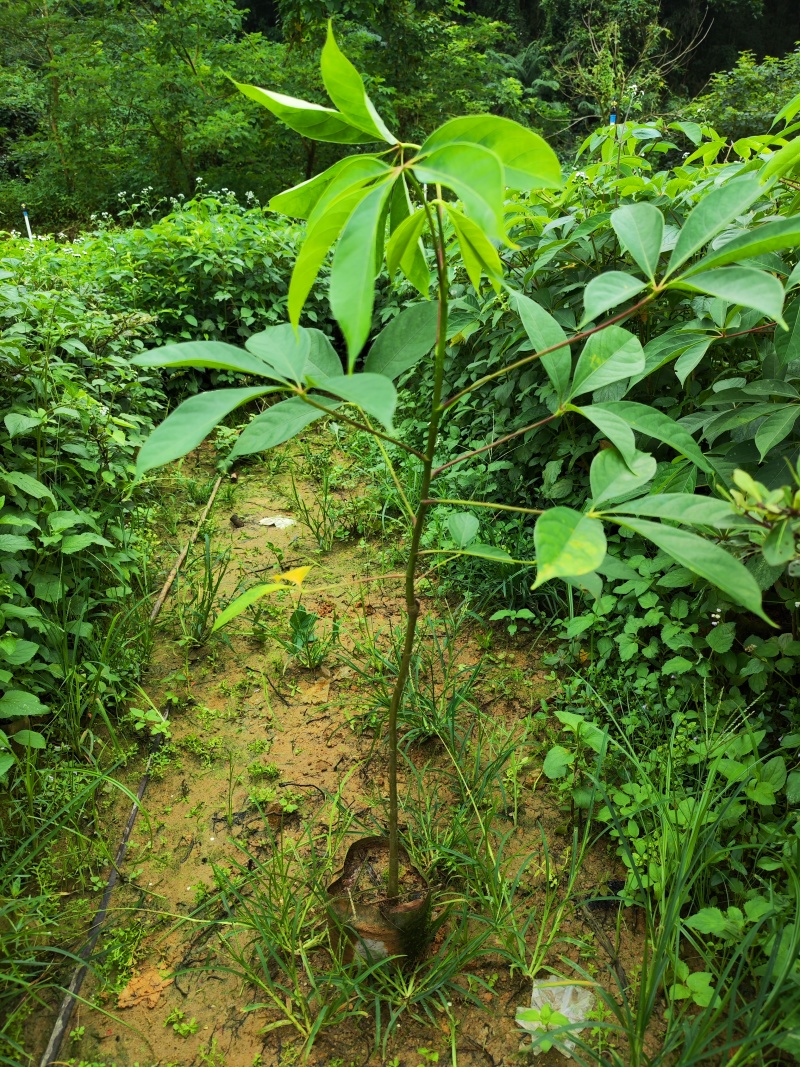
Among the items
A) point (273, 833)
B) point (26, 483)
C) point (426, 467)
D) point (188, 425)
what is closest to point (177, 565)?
point (26, 483)

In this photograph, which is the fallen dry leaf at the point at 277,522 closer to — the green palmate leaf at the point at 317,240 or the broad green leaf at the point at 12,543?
the broad green leaf at the point at 12,543

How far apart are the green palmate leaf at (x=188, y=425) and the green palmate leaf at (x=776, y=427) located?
93 cm

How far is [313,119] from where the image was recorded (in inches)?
27.3

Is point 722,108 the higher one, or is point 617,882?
point 722,108

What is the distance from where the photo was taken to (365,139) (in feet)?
2.37

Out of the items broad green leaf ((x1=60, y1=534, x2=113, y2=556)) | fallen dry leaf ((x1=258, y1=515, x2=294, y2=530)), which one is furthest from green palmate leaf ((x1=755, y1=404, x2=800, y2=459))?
fallen dry leaf ((x1=258, y1=515, x2=294, y2=530))

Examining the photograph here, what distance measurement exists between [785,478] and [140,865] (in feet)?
5.27

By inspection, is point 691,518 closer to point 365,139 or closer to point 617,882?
point 365,139

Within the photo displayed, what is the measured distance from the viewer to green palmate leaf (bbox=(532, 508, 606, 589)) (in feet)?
1.84

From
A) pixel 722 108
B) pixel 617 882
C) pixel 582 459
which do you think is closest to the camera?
pixel 617 882

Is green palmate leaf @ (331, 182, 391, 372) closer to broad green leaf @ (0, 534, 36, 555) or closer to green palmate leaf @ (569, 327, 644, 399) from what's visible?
green palmate leaf @ (569, 327, 644, 399)

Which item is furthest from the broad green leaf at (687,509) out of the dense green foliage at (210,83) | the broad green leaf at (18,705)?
the dense green foliage at (210,83)

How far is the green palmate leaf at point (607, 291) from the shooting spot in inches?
25.8

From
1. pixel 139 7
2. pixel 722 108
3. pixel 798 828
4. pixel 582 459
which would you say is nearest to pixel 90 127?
pixel 139 7
